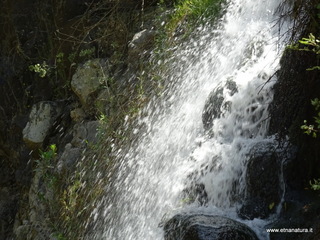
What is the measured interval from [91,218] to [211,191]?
63.6 inches

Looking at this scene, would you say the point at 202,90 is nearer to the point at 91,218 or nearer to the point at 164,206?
the point at 164,206

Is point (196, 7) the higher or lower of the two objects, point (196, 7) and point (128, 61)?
the higher

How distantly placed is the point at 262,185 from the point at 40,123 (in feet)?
12.8

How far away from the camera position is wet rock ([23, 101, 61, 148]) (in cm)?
706

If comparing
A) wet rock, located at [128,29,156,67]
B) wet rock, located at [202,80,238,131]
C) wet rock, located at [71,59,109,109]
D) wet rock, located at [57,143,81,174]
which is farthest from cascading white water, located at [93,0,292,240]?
wet rock, located at [71,59,109,109]

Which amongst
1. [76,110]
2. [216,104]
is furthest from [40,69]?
[216,104]

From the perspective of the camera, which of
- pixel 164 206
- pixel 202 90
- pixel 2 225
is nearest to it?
pixel 164 206

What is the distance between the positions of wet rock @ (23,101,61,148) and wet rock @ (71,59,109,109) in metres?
0.52

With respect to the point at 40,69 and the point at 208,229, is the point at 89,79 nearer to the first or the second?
the point at 40,69

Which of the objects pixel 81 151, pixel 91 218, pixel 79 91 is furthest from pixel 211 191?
pixel 79 91

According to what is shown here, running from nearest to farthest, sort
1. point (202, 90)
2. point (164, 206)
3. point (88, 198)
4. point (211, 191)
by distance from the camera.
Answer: point (211, 191), point (164, 206), point (202, 90), point (88, 198)

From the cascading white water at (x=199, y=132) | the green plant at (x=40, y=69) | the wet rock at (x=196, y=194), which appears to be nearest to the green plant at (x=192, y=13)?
the cascading white water at (x=199, y=132)

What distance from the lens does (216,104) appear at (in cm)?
452

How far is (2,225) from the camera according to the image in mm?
7477
